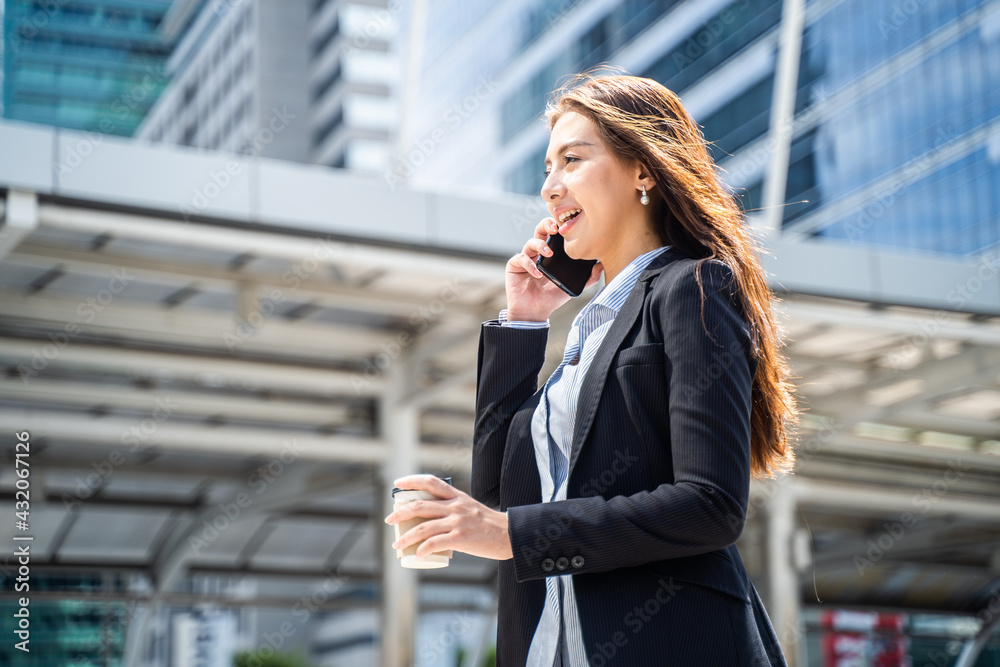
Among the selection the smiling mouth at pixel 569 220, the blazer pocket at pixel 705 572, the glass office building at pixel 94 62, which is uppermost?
the glass office building at pixel 94 62

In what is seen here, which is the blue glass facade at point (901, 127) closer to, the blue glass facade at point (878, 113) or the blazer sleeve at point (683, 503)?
the blue glass facade at point (878, 113)

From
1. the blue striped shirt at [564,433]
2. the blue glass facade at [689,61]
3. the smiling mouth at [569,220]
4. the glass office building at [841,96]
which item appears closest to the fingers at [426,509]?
the blue striped shirt at [564,433]

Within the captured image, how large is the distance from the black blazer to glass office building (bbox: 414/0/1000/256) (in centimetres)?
3078

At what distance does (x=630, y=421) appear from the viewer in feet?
→ 5.24

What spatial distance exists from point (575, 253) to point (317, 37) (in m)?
91.4

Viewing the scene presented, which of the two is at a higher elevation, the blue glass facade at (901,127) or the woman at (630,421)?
the blue glass facade at (901,127)

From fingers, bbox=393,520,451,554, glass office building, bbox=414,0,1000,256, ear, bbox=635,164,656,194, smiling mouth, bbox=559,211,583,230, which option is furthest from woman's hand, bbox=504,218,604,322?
glass office building, bbox=414,0,1000,256

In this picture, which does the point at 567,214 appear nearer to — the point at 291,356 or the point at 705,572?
the point at 705,572

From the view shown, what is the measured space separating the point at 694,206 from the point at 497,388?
0.45 m

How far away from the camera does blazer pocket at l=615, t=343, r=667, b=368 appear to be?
1598 millimetres

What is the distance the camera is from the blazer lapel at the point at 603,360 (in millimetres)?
1625

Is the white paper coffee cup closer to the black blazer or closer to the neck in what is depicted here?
the black blazer

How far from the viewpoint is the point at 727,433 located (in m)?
1.49

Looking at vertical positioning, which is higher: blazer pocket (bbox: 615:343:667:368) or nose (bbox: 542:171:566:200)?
nose (bbox: 542:171:566:200)
